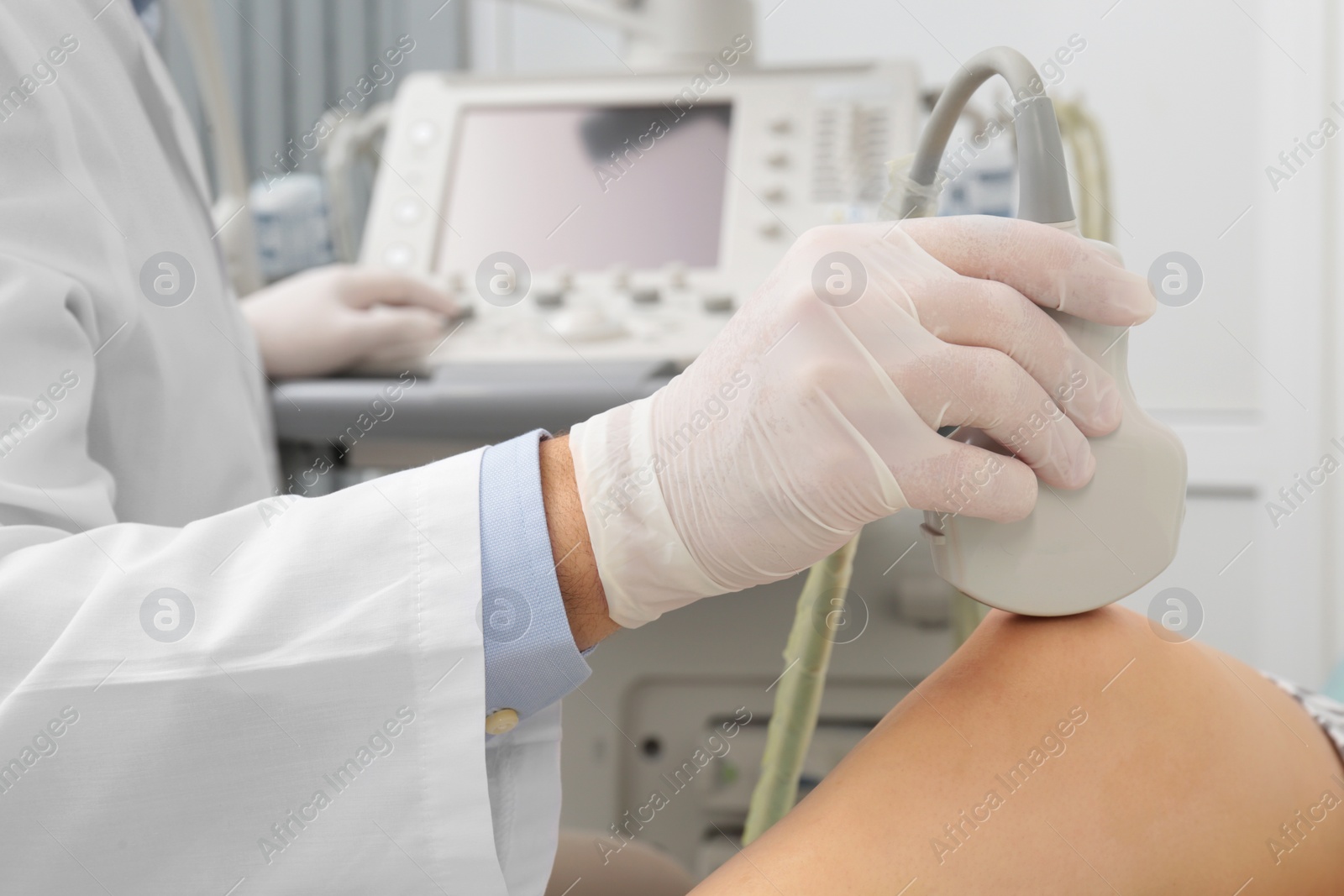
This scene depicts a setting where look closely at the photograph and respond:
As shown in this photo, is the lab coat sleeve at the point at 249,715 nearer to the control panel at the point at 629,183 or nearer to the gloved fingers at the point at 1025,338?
the gloved fingers at the point at 1025,338

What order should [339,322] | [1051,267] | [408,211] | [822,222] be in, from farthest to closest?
[408,211], [822,222], [339,322], [1051,267]

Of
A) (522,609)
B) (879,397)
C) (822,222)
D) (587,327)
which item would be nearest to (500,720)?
(522,609)

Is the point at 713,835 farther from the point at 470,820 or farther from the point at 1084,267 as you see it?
the point at 1084,267

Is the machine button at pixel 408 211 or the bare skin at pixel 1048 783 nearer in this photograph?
the bare skin at pixel 1048 783

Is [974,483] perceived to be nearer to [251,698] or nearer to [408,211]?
[251,698]

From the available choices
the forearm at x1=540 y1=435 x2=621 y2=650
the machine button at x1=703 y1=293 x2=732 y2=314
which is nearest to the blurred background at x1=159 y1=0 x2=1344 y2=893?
the machine button at x1=703 y1=293 x2=732 y2=314

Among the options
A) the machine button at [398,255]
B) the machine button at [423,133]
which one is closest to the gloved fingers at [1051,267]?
the machine button at [398,255]

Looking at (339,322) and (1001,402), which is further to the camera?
(339,322)

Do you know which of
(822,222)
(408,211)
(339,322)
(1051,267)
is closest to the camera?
(1051,267)

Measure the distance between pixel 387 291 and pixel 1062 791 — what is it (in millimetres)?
810

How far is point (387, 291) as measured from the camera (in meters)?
1.02

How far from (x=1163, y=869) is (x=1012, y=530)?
0.18 m

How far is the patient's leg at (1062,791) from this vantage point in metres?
0.46

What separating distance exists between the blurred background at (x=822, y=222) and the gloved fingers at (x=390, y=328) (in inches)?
1.6
